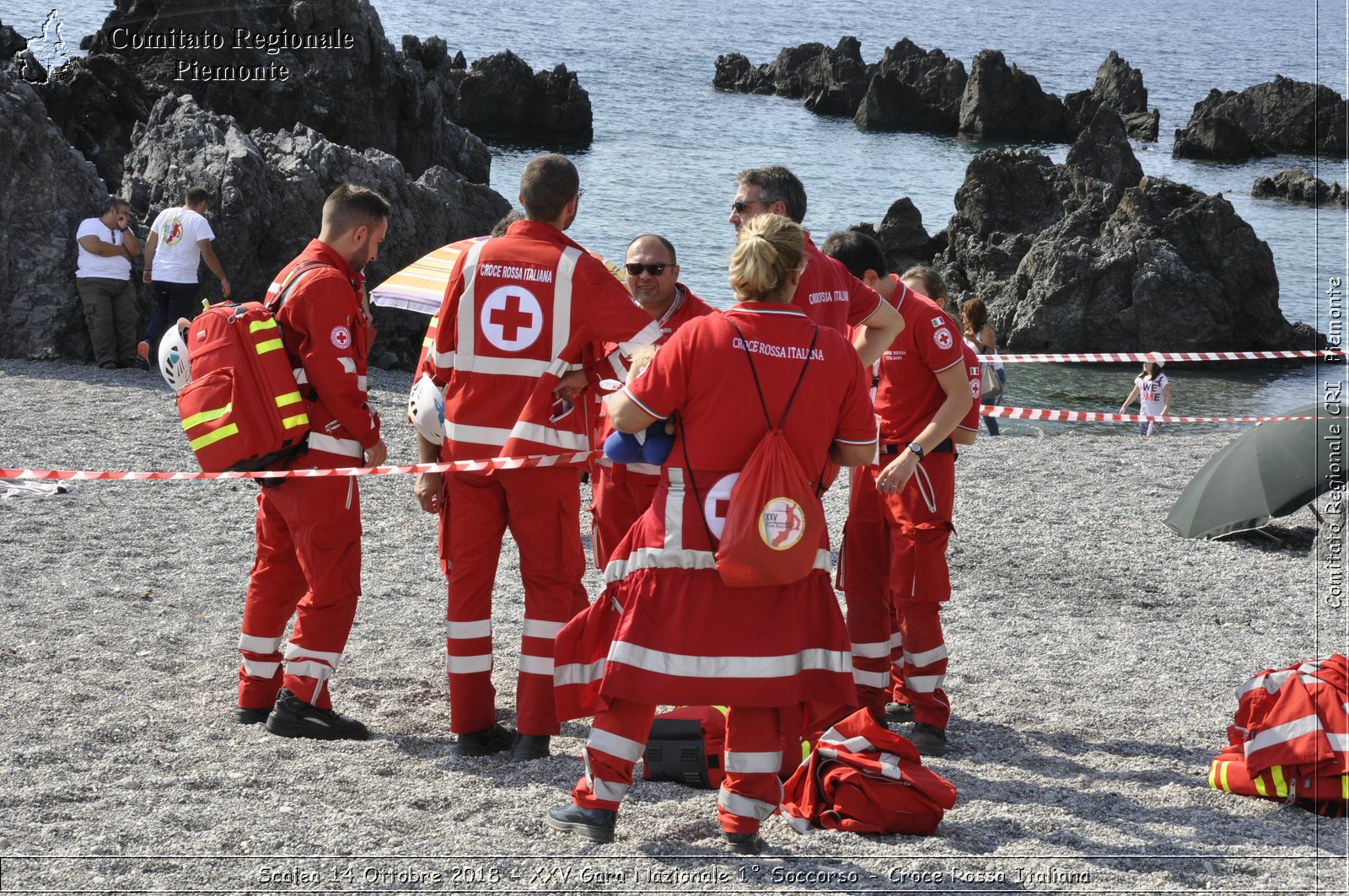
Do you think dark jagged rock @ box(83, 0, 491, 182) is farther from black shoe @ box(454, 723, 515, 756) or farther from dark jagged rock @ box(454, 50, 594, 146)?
dark jagged rock @ box(454, 50, 594, 146)

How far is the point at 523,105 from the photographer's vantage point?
6266 cm

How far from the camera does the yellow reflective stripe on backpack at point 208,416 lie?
4.94m

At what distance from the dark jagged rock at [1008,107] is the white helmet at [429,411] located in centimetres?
7184

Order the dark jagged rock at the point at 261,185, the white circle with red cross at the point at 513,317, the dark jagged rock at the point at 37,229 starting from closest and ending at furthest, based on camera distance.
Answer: the white circle with red cross at the point at 513,317, the dark jagged rock at the point at 37,229, the dark jagged rock at the point at 261,185

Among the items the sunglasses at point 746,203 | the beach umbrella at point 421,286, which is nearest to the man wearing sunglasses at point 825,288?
the sunglasses at point 746,203

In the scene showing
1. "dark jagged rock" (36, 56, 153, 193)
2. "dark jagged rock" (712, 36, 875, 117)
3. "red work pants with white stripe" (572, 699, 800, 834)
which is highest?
"dark jagged rock" (712, 36, 875, 117)

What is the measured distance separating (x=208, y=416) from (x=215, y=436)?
8cm

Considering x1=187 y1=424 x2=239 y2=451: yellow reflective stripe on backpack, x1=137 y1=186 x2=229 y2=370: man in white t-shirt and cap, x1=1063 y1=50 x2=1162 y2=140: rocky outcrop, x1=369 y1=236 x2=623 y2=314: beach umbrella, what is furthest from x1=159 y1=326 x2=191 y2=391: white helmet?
x1=1063 y1=50 x2=1162 y2=140: rocky outcrop

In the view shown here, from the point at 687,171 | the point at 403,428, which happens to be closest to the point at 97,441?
the point at 403,428

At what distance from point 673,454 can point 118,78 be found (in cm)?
2152

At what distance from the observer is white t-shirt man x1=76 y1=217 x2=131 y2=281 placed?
14016 millimetres

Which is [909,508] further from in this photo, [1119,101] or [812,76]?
[812,76]

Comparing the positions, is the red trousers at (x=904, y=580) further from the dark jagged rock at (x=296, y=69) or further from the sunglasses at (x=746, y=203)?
the dark jagged rock at (x=296, y=69)

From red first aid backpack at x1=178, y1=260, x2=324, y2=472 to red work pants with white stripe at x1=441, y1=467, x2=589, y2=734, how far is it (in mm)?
684
